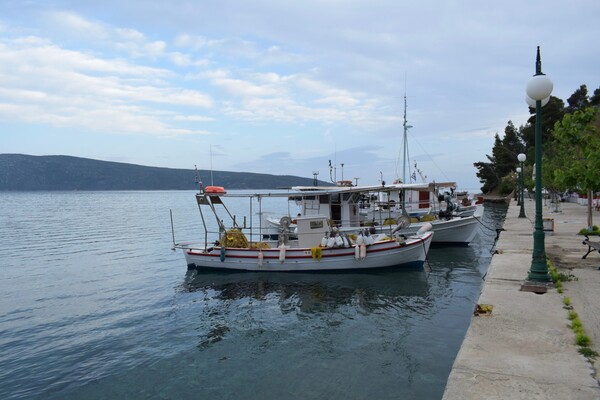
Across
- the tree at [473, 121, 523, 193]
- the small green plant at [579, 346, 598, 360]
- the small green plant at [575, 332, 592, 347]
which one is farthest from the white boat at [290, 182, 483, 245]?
the tree at [473, 121, 523, 193]

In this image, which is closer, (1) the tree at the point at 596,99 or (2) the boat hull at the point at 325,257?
(2) the boat hull at the point at 325,257

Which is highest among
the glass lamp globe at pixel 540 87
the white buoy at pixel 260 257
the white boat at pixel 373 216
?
the glass lamp globe at pixel 540 87

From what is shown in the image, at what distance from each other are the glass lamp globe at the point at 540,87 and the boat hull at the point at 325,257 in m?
9.09

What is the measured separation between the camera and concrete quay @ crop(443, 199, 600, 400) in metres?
5.24

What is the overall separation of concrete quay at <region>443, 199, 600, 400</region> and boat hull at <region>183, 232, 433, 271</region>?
20.6 ft

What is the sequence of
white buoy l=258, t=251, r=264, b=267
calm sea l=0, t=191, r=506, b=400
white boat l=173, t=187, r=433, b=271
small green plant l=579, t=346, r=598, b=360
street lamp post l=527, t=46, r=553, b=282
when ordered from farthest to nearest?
1. white buoy l=258, t=251, r=264, b=267
2. white boat l=173, t=187, r=433, b=271
3. street lamp post l=527, t=46, r=553, b=282
4. calm sea l=0, t=191, r=506, b=400
5. small green plant l=579, t=346, r=598, b=360

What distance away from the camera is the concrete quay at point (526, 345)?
5242 millimetres

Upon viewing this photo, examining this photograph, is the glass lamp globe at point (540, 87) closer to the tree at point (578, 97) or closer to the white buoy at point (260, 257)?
the white buoy at point (260, 257)

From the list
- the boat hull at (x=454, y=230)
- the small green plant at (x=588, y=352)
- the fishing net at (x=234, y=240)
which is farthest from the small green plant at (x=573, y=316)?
the boat hull at (x=454, y=230)

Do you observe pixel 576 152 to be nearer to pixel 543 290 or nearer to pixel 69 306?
pixel 543 290

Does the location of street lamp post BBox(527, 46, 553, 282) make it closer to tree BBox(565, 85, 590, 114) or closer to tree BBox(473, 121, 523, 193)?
tree BBox(565, 85, 590, 114)

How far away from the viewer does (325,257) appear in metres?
18.2

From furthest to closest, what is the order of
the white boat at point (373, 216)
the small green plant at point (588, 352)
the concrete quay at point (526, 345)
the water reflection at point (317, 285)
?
the white boat at point (373, 216), the water reflection at point (317, 285), the small green plant at point (588, 352), the concrete quay at point (526, 345)

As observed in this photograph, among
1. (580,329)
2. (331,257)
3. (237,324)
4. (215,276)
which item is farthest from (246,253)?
(580,329)
